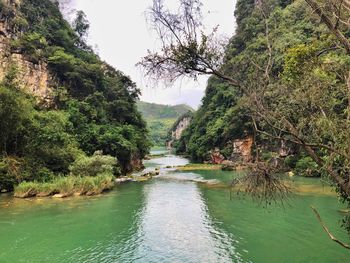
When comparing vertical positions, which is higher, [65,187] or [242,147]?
[242,147]

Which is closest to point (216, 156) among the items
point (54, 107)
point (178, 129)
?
point (54, 107)

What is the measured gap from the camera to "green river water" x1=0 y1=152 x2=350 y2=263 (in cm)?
1205

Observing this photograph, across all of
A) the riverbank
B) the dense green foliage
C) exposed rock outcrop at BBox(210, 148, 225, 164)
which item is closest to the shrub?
the riverbank

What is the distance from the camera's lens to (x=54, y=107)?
3744 cm

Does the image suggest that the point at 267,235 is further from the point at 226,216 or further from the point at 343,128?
the point at 343,128

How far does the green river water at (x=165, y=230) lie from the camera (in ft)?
39.5

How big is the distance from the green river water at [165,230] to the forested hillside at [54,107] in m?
6.08

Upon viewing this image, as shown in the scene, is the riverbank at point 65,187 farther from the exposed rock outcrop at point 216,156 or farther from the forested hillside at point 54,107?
the exposed rock outcrop at point 216,156

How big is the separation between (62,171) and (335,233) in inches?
862

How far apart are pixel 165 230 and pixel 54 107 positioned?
26.9m

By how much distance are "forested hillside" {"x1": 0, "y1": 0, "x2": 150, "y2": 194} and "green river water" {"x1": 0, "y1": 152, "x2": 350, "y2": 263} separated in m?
6.08

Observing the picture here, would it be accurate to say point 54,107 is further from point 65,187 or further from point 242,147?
point 242,147

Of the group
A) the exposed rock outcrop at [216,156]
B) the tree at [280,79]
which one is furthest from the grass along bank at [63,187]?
the exposed rock outcrop at [216,156]

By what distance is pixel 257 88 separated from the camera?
6090mm
